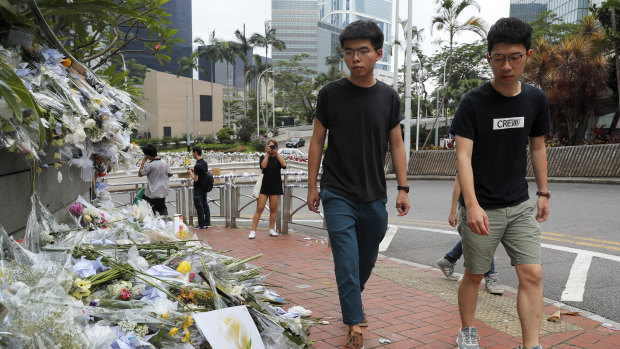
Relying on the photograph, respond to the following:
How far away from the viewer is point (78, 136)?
10.7 ft

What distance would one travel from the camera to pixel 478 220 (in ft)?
9.59

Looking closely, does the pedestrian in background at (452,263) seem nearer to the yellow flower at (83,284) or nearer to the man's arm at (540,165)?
the man's arm at (540,165)

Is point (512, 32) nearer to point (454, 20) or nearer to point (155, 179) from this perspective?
point (155, 179)

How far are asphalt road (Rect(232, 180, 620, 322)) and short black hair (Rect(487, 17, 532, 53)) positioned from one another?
8.04 ft

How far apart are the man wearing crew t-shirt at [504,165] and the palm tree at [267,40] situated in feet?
202

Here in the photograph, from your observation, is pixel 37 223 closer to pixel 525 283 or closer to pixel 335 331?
pixel 335 331

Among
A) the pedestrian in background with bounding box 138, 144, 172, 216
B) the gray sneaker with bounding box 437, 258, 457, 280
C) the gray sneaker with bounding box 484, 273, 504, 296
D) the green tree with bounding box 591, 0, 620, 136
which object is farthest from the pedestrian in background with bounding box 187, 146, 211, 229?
the green tree with bounding box 591, 0, 620, 136

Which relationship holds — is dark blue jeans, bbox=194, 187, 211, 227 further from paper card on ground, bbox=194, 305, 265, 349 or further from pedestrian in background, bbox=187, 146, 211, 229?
paper card on ground, bbox=194, 305, 265, 349

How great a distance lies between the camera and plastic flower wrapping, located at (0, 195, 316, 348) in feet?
7.34

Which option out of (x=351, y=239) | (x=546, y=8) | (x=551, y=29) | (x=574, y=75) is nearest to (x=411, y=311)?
(x=351, y=239)

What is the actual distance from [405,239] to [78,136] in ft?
19.6

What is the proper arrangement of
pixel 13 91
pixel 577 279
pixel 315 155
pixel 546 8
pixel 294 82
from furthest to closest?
pixel 546 8, pixel 294 82, pixel 577 279, pixel 315 155, pixel 13 91

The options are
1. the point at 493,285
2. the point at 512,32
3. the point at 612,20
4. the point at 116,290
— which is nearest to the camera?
the point at 116,290

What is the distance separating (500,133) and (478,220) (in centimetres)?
57
